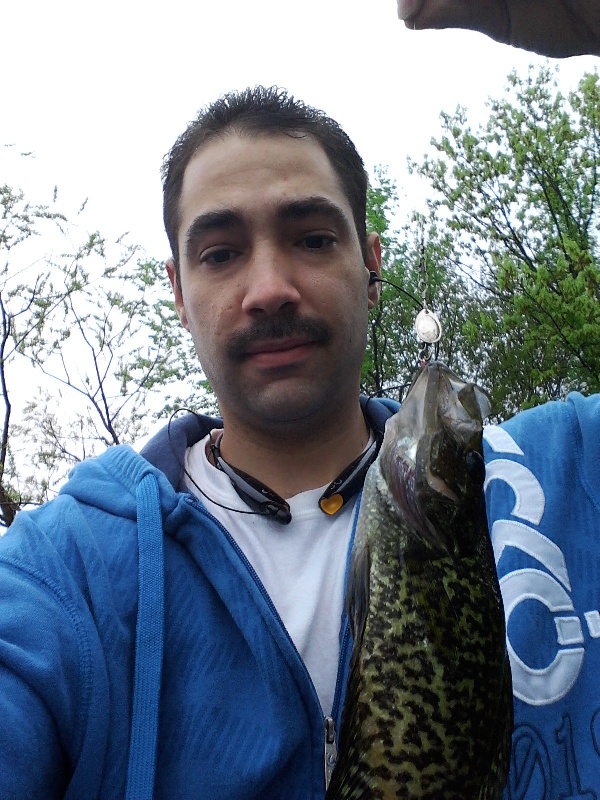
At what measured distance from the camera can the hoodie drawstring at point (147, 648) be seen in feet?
4.94

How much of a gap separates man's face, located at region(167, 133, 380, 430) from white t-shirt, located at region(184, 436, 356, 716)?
0.90 ft

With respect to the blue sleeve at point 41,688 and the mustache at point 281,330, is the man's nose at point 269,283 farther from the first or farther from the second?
the blue sleeve at point 41,688

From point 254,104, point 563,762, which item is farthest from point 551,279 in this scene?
point 563,762

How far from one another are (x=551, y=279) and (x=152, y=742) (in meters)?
11.9

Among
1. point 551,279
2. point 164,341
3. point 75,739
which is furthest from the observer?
point 164,341

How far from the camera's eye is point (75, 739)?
1.51 metres

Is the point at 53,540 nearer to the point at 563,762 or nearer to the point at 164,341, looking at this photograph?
the point at 563,762

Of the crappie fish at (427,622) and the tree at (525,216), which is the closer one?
the crappie fish at (427,622)

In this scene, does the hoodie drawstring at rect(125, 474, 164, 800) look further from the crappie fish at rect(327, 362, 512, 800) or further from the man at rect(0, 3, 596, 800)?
the crappie fish at rect(327, 362, 512, 800)

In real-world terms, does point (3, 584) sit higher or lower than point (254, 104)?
lower

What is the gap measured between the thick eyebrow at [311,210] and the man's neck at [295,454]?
66cm

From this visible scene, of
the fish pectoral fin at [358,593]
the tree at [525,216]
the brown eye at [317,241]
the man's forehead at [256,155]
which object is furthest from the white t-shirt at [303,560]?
the tree at [525,216]

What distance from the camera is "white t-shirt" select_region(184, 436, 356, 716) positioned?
1789mm

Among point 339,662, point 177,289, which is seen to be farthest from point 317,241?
point 339,662
